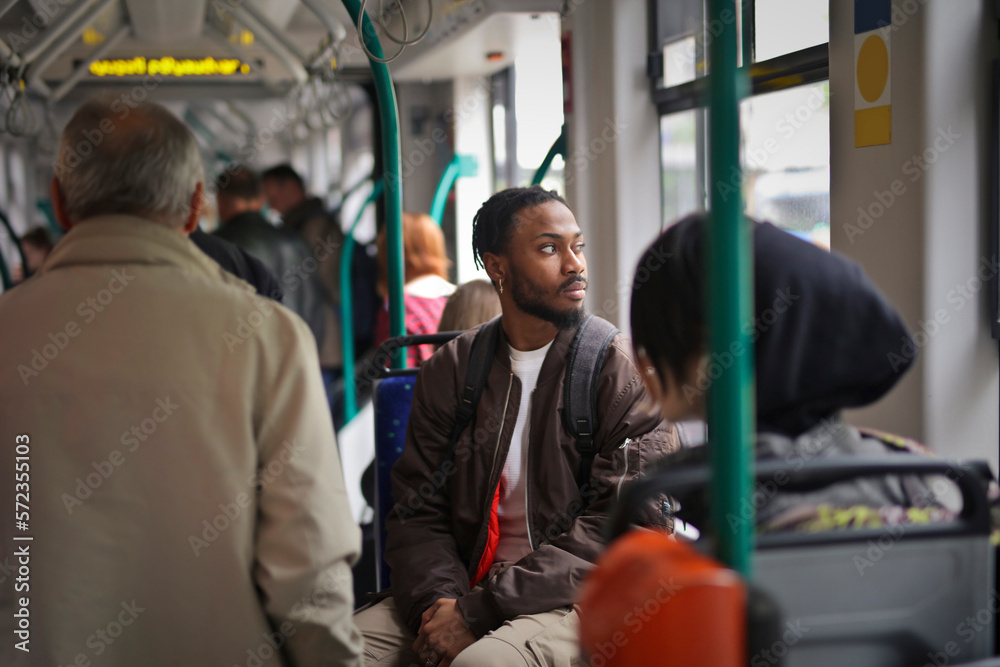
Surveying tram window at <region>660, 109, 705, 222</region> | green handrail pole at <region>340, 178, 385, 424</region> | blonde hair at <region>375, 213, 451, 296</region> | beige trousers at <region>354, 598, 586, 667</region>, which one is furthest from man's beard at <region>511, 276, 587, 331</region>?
green handrail pole at <region>340, 178, 385, 424</region>

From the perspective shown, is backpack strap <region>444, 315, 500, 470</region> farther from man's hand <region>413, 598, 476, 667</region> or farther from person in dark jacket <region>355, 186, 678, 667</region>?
Result: man's hand <region>413, 598, 476, 667</region>

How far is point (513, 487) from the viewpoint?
7.57 feet

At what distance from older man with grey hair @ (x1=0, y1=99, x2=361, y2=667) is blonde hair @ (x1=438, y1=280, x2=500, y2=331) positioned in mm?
1802

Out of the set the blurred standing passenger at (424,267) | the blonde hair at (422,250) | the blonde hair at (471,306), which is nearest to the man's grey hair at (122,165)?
the blonde hair at (471,306)

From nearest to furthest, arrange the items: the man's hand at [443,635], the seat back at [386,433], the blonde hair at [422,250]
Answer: the man's hand at [443,635] → the seat back at [386,433] → the blonde hair at [422,250]

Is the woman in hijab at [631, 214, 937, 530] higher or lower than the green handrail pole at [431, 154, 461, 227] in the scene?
lower

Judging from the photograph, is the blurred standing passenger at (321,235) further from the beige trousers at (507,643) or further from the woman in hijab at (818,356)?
the woman in hijab at (818,356)

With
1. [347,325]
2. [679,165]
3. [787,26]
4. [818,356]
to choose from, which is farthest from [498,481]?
[347,325]

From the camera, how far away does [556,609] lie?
2.14 meters

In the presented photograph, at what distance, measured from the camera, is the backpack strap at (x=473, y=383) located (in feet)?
7.68

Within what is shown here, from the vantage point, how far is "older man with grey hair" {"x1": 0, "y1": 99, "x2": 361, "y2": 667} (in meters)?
1.44

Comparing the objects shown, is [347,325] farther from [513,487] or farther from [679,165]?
[513,487]

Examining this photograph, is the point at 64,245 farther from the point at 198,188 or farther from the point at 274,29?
the point at 274,29

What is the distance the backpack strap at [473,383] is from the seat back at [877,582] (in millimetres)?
1267
